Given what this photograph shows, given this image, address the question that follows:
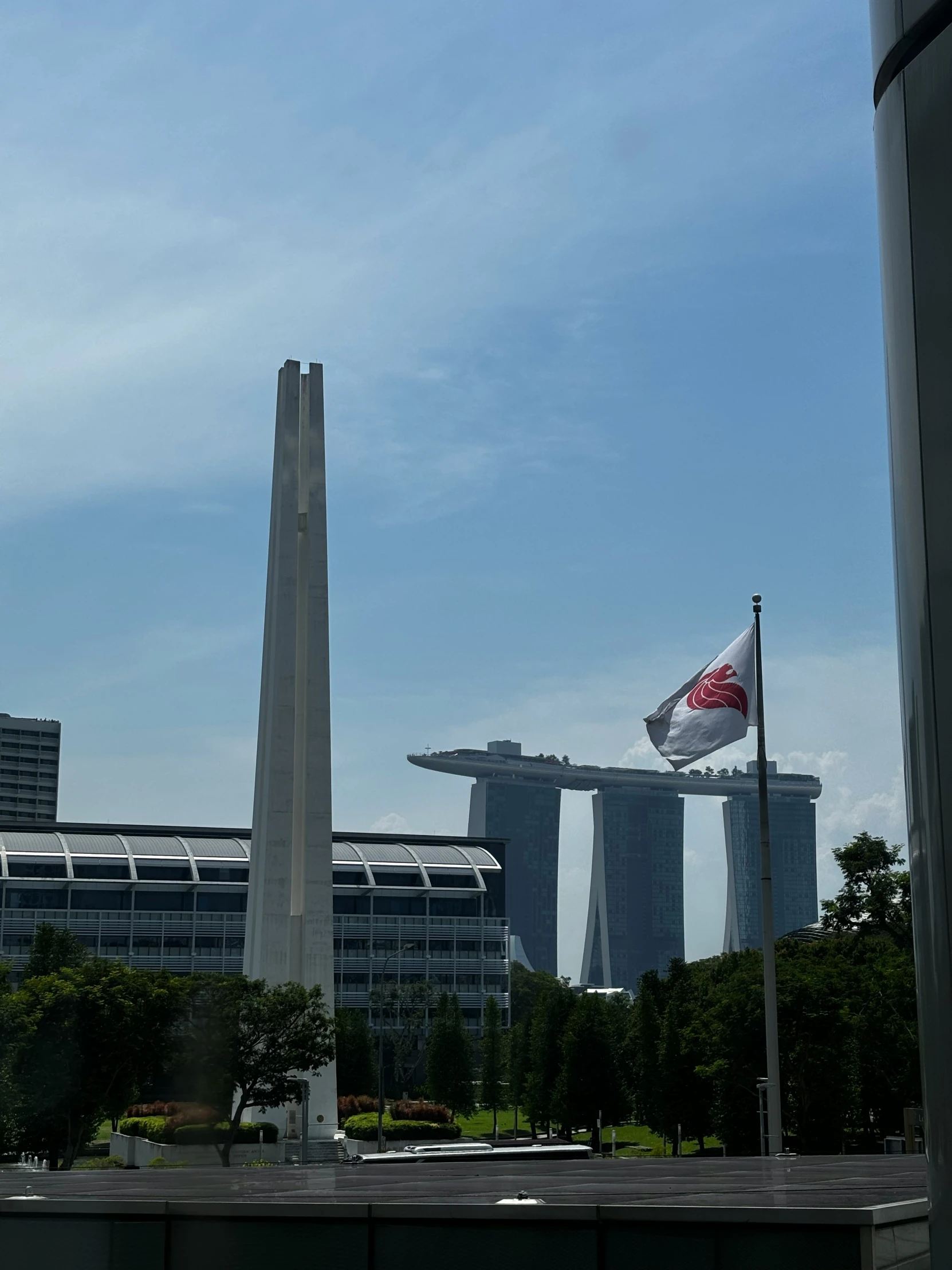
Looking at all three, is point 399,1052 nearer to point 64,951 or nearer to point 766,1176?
point 64,951

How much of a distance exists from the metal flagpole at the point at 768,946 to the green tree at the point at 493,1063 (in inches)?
2403

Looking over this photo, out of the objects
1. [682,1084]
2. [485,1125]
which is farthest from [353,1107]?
[485,1125]

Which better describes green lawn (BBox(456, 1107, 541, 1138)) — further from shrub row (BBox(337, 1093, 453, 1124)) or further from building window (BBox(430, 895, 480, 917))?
building window (BBox(430, 895, 480, 917))

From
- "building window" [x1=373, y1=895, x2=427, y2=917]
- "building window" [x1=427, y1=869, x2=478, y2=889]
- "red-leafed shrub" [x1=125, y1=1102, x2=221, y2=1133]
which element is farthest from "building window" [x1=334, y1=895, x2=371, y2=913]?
"red-leafed shrub" [x1=125, y1=1102, x2=221, y2=1133]

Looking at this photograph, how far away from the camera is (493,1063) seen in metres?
89.2

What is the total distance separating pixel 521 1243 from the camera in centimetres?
975

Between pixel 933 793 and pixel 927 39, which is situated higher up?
pixel 927 39

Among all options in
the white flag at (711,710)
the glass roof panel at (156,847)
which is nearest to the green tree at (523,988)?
the glass roof panel at (156,847)

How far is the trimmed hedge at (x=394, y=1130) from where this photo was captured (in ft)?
205

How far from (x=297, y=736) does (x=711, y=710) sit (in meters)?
36.8

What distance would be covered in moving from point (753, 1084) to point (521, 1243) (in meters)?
41.4

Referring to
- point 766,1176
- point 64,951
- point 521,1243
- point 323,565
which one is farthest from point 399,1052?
point 521,1243

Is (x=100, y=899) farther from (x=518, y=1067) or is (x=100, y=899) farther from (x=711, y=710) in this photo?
(x=711, y=710)

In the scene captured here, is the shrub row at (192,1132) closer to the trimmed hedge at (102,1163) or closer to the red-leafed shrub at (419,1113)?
the trimmed hedge at (102,1163)
